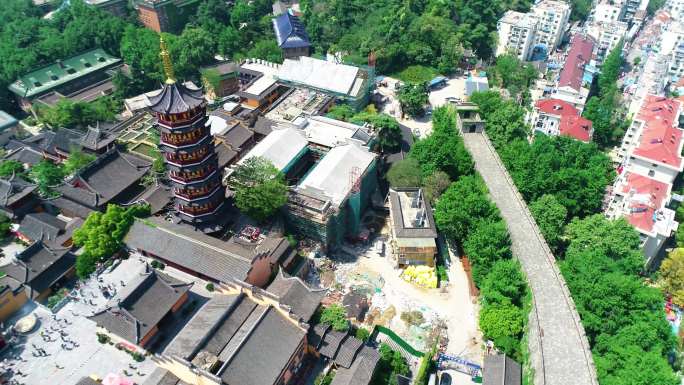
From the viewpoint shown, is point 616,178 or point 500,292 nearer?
point 500,292

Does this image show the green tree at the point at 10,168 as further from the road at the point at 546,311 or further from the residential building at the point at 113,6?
the road at the point at 546,311

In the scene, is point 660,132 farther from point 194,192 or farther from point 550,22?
point 194,192

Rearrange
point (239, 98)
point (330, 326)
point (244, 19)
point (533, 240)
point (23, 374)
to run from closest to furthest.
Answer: point (23, 374)
point (330, 326)
point (533, 240)
point (239, 98)
point (244, 19)

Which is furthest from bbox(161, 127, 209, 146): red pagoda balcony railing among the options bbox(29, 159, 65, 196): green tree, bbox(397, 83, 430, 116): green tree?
bbox(397, 83, 430, 116): green tree

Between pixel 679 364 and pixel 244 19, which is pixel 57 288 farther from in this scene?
A: pixel 244 19

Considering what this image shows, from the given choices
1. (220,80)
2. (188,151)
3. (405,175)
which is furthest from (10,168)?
(405,175)

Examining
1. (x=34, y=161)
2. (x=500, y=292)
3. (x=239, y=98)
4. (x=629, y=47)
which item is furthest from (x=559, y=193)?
(x=629, y=47)

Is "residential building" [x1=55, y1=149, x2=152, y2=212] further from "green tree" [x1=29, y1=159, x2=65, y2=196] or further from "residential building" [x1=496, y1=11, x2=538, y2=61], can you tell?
"residential building" [x1=496, y1=11, x2=538, y2=61]
